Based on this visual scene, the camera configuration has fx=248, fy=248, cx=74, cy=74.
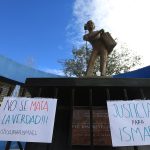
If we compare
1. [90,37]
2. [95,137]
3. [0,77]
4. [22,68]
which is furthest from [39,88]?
[22,68]

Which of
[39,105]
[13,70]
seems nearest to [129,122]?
[39,105]

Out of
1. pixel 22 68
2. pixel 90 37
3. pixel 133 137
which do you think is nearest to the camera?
pixel 133 137

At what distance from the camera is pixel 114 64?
64.3 ft

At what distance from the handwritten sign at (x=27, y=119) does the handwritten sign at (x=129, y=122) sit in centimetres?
69

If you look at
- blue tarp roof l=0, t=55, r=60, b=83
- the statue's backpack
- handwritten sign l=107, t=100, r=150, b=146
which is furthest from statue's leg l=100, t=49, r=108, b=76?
blue tarp roof l=0, t=55, r=60, b=83

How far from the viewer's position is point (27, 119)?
9.29ft

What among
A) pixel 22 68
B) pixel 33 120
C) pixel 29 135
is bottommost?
pixel 29 135

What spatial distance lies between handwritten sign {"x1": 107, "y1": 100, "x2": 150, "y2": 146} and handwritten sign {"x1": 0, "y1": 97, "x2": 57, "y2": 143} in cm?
69

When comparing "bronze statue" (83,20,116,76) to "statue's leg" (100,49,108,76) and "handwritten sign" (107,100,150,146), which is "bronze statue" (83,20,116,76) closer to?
"statue's leg" (100,49,108,76)

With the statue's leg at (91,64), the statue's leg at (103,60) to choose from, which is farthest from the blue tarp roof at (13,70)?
the statue's leg at (103,60)

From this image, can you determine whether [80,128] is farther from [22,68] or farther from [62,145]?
[22,68]

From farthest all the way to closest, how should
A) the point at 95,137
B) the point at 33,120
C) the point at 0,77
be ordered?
the point at 0,77
the point at 95,137
the point at 33,120

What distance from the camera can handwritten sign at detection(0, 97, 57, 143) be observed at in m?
2.69

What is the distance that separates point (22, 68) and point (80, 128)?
576 cm
